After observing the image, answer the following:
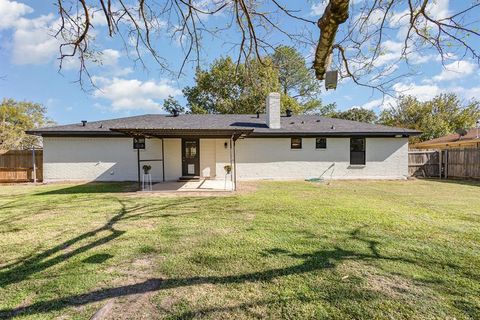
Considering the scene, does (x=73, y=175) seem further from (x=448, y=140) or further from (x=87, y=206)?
(x=448, y=140)

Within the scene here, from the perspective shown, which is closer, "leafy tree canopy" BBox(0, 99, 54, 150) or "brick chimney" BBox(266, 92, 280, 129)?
"brick chimney" BBox(266, 92, 280, 129)

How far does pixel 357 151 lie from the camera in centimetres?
1437

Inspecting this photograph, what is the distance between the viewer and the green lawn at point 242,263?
8.41 ft

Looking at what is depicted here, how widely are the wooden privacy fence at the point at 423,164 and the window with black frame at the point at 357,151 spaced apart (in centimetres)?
324

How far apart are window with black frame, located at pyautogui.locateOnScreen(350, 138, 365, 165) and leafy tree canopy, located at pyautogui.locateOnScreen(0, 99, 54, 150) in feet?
105

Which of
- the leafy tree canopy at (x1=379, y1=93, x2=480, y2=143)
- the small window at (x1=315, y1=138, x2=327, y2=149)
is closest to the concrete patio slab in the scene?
the small window at (x1=315, y1=138, x2=327, y2=149)

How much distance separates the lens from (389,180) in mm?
13828

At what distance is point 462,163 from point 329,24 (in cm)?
1616

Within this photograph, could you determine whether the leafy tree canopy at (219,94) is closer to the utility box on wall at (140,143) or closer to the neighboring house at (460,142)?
the utility box on wall at (140,143)

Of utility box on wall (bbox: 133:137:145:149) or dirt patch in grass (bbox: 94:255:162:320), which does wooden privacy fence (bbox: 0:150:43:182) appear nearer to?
utility box on wall (bbox: 133:137:145:149)

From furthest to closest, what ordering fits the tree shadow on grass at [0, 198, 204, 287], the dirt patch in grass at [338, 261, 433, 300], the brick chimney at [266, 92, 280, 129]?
the brick chimney at [266, 92, 280, 129]
the tree shadow on grass at [0, 198, 204, 287]
the dirt patch in grass at [338, 261, 433, 300]

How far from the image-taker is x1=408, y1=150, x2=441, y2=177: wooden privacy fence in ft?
50.1

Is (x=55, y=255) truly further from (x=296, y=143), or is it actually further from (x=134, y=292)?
(x=296, y=143)

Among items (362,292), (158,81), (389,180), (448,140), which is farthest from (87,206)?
(448,140)
